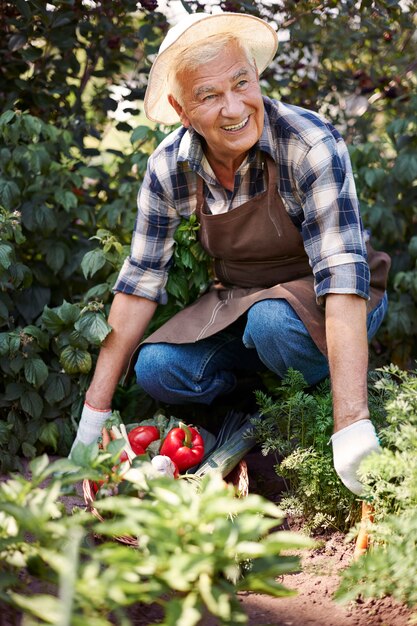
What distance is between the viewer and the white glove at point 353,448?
7.06 ft

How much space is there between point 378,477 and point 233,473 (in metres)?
0.73

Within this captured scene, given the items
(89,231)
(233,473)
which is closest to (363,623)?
(233,473)

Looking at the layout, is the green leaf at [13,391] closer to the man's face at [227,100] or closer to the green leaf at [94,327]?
the green leaf at [94,327]

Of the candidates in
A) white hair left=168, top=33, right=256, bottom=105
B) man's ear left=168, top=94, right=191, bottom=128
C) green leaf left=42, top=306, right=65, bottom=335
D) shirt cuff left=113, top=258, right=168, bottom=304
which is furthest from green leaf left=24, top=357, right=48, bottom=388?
white hair left=168, top=33, right=256, bottom=105

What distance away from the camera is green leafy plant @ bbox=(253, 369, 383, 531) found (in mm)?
2371

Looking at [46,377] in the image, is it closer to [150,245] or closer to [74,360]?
[74,360]

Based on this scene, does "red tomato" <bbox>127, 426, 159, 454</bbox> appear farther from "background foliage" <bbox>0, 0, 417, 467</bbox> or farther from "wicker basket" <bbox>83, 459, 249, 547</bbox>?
"background foliage" <bbox>0, 0, 417, 467</bbox>

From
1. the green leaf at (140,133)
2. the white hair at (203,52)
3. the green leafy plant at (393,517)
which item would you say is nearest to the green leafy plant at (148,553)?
the green leafy plant at (393,517)

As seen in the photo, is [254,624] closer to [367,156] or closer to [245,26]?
[245,26]

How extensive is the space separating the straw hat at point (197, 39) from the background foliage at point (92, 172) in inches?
17.9

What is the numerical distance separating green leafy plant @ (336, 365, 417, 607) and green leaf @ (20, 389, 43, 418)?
1.27m

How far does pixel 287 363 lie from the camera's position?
2.63m

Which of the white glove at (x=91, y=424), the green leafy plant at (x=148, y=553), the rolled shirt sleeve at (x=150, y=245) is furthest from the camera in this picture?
the rolled shirt sleeve at (x=150, y=245)

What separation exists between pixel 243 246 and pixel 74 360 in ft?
2.35
